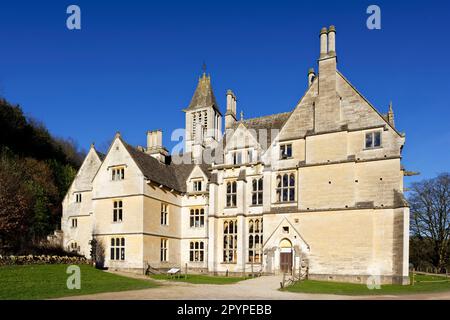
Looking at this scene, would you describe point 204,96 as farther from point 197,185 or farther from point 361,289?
point 361,289

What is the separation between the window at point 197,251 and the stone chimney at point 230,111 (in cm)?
1244

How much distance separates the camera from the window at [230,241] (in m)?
33.9

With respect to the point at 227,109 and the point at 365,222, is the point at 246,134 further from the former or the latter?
the point at 365,222

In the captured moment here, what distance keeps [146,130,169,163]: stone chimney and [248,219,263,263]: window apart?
13.2 meters

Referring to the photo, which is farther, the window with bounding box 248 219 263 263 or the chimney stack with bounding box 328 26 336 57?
the window with bounding box 248 219 263 263

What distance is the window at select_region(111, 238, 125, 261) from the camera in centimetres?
3275

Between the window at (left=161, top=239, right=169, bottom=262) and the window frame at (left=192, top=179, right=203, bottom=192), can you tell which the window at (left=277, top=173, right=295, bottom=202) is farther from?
the window at (left=161, top=239, right=169, bottom=262)

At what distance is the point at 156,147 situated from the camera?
134 ft

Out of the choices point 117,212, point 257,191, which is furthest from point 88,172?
point 257,191

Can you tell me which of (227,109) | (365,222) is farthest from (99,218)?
(365,222)

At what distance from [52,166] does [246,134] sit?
40.6 m

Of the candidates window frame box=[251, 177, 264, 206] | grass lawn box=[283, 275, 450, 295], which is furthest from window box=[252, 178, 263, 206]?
grass lawn box=[283, 275, 450, 295]

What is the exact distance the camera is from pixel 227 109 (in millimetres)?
40281

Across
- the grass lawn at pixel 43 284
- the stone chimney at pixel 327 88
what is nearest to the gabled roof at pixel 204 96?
the stone chimney at pixel 327 88
